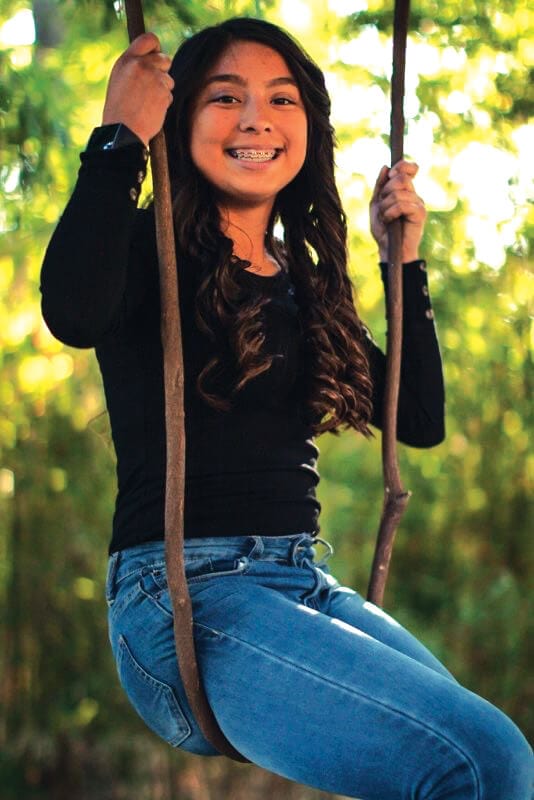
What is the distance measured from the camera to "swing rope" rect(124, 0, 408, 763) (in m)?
1.50

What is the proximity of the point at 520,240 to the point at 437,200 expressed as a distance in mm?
270

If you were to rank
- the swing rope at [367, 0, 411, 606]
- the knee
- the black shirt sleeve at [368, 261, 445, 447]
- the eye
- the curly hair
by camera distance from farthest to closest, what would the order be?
the black shirt sleeve at [368, 261, 445, 447], the swing rope at [367, 0, 411, 606], the eye, the curly hair, the knee

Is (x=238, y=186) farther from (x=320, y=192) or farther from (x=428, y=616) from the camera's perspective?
(x=428, y=616)

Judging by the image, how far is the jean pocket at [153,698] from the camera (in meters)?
1.59

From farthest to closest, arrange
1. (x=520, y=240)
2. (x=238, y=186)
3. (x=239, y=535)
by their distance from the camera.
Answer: (x=520, y=240) → (x=238, y=186) → (x=239, y=535)

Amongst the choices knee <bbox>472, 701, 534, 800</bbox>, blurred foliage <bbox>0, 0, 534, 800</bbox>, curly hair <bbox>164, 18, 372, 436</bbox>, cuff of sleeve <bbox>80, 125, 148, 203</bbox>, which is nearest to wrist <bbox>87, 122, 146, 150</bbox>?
cuff of sleeve <bbox>80, 125, 148, 203</bbox>

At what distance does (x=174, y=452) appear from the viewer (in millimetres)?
1522

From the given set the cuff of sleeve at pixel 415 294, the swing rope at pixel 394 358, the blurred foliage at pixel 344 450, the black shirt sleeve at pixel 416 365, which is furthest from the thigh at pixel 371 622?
the blurred foliage at pixel 344 450

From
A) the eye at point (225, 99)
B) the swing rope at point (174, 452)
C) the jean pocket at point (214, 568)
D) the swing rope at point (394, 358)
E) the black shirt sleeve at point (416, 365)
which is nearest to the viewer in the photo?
the swing rope at point (174, 452)

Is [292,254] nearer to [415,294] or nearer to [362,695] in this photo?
[415,294]

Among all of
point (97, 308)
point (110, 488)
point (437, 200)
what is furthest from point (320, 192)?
point (110, 488)

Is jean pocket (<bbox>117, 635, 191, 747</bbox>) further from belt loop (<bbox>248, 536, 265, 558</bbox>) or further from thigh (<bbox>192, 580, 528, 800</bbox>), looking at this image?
belt loop (<bbox>248, 536, 265, 558</bbox>)

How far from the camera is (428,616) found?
13.4ft

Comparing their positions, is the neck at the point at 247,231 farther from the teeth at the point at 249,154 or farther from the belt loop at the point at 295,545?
the belt loop at the point at 295,545
